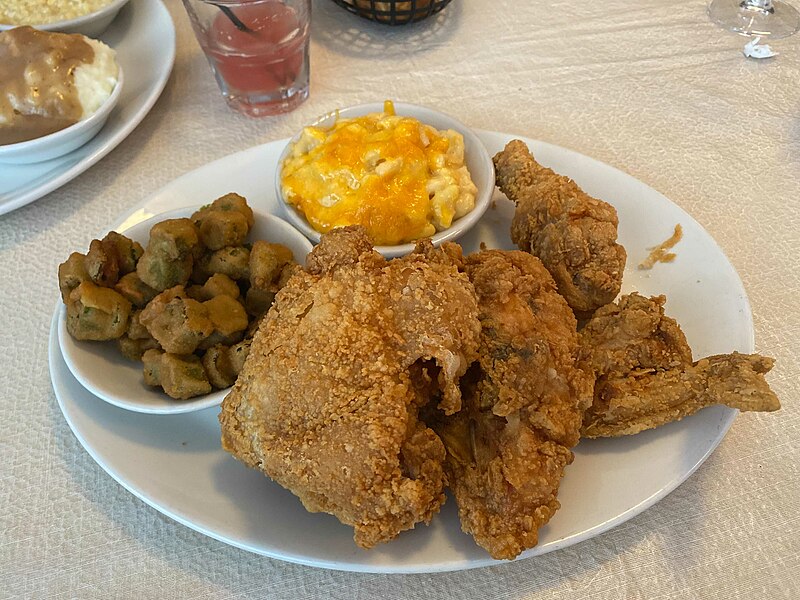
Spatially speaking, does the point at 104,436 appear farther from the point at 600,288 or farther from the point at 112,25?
the point at 112,25

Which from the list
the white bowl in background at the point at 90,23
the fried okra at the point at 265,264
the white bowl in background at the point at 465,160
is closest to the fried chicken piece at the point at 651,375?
the white bowl in background at the point at 465,160

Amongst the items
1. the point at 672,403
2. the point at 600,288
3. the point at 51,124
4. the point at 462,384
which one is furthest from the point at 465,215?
the point at 51,124

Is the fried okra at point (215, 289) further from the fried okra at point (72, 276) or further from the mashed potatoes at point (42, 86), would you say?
the mashed potatoes at point (42, 86)

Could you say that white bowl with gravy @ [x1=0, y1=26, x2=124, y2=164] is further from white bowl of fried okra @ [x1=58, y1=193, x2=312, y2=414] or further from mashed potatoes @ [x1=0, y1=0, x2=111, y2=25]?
white bowl of fried okra @ [x1=58, y1=193, x2=312, y2=414]

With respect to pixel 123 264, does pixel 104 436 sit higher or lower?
lower

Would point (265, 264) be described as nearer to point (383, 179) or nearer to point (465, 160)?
point (383, 179)

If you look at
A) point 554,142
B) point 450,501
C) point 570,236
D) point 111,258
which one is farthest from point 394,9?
point 450,501
